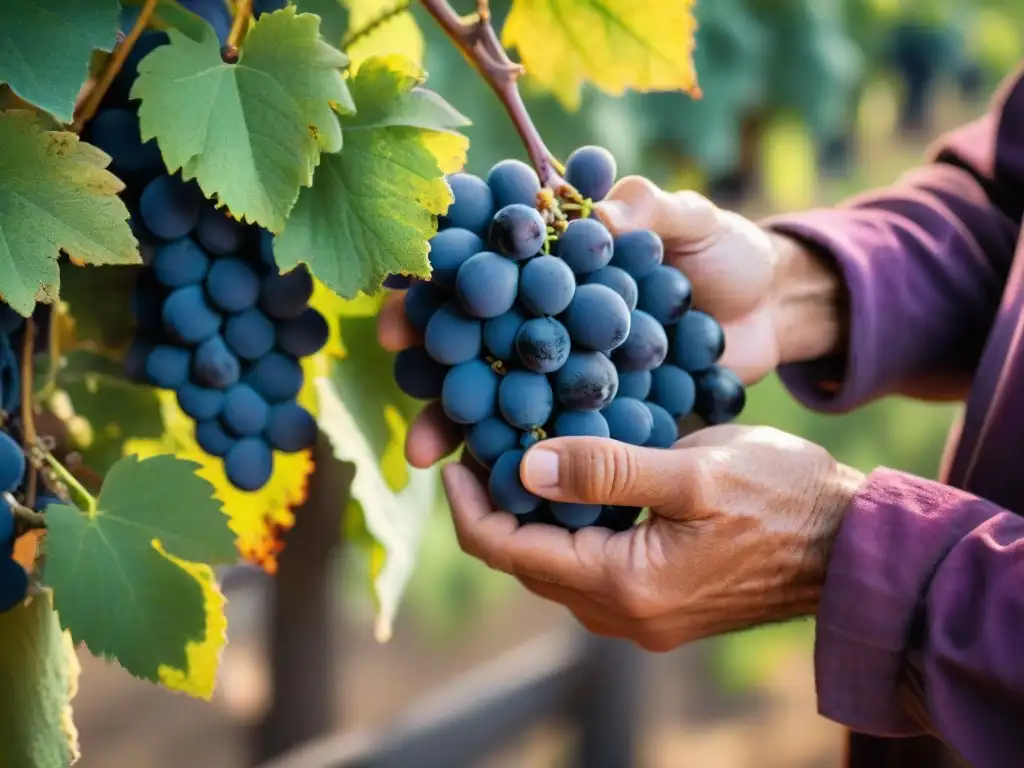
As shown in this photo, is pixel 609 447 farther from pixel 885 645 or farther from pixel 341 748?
pixel 341 748

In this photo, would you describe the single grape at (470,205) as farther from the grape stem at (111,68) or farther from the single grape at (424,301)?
the grape stem at (111,68)

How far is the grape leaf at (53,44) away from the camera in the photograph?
39cm

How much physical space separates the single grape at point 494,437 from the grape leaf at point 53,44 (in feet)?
0.78

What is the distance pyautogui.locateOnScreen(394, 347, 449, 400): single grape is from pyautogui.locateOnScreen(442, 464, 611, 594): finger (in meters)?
0.06

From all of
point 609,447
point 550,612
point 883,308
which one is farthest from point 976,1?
point 609,447

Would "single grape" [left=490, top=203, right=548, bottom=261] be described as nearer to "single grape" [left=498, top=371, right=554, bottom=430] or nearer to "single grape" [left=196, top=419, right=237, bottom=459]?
"single grape" [left=498, top=371, right=554, bottom=430]

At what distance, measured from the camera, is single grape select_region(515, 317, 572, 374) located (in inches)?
19.2

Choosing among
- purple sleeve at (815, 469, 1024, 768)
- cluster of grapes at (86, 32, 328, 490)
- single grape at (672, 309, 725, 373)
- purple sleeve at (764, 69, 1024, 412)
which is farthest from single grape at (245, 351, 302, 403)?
purple sleeve at (764, 69, 1024, 412)

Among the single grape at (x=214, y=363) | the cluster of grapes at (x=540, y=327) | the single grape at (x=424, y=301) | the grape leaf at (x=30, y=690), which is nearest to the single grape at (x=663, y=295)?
the cluster of grapes at (x=540, y=327)

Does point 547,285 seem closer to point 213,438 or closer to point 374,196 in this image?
point 374,196

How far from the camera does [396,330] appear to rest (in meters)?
0.54

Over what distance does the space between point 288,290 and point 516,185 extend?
121 mm

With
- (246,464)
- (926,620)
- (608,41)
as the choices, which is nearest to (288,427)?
(246,464)

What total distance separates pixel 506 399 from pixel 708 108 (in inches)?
61.4
